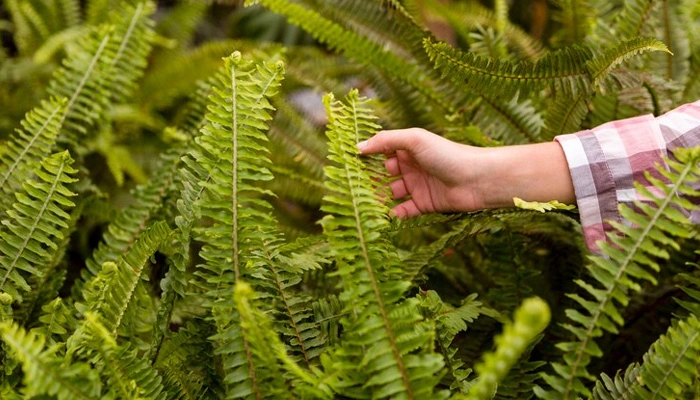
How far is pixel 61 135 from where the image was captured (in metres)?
1.17

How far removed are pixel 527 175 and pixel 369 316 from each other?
0.35 metres

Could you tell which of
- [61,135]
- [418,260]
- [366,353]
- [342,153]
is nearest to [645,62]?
[418,260]

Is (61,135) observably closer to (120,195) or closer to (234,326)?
(120,195)

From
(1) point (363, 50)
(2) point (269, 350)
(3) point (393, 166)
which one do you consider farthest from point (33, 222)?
(1) point (363, 50)

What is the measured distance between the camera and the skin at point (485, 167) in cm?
90

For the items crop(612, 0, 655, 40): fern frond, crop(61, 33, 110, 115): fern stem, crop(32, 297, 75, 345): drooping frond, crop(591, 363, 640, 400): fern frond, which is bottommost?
crop(591, 363, 640, 400): fern frond

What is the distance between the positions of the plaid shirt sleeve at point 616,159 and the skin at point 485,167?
0.03 meters

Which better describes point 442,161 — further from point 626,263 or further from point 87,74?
point 87,74

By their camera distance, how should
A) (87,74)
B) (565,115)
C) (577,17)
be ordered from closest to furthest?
(565,115), (87,74), (577,17)

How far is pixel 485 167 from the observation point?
0.91 metres

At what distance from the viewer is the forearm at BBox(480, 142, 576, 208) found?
90cm

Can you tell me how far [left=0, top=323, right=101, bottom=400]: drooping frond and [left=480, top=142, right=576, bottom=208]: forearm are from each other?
58cm

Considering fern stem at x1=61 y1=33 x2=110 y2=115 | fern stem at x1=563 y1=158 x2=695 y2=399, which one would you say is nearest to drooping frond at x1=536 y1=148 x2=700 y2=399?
fern stem at x1=563 y1=158 x2=695 y2=399

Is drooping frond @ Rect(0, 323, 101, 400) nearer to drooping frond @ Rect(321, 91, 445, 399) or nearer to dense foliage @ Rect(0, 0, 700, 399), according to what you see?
dense foliage @ Rect(0, 0, 700, 399)
